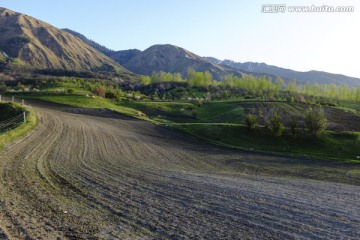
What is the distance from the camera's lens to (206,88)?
13725 cm

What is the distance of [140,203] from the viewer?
14.5m

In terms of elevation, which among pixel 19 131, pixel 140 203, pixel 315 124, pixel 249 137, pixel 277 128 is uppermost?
pixel 315 124

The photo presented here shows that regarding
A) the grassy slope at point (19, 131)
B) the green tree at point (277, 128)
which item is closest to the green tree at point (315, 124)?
the green tree at point (277, 128)

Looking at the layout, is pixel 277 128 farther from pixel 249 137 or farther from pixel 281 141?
pixel 249 137

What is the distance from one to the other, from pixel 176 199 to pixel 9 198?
6.97 meters

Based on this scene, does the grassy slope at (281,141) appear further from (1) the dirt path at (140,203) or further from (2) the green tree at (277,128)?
(1) the dirt path at (140,203)

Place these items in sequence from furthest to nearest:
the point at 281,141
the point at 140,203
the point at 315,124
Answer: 1. the point at 315,124
2. the point at 281,141
3. the point at 140,203

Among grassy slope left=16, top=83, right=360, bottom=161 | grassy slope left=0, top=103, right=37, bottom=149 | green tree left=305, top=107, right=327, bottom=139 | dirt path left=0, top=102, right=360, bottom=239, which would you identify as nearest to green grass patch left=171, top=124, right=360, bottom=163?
grassy slope left=16, top=83, right=360, bottom=161

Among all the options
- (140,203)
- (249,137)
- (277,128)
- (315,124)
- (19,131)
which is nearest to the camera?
(140,203)

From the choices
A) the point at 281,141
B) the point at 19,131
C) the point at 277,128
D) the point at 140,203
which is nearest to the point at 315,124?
the point at 277,128

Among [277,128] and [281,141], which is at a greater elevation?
[277,128]

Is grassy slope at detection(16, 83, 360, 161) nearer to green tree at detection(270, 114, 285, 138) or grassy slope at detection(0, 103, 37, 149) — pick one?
green tree at detection(270, 114, 285, 138)

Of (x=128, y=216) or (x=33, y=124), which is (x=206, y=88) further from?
(x=128, y=216)

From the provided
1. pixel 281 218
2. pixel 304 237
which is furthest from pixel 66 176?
pixel 304 237
